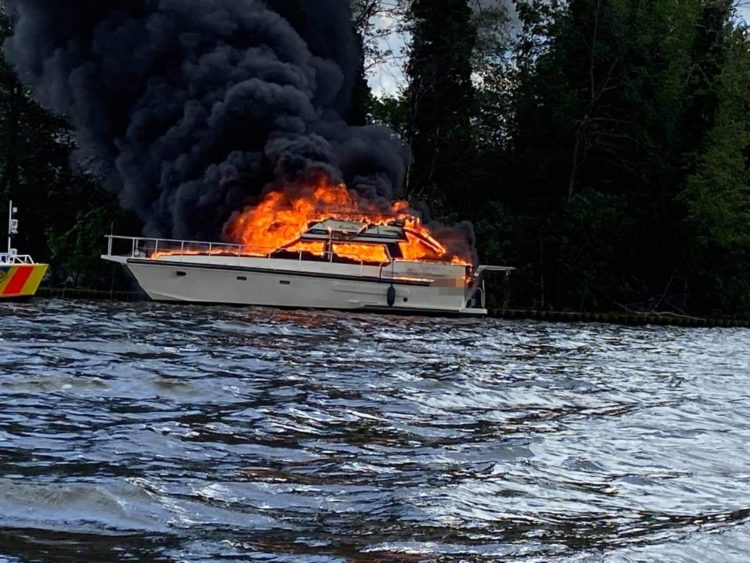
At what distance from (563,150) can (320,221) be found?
16984mm

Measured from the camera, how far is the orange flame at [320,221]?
1379 inches

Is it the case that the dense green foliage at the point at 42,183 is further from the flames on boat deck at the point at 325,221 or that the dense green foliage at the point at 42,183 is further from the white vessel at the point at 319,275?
the white vessel at the point at 319,275

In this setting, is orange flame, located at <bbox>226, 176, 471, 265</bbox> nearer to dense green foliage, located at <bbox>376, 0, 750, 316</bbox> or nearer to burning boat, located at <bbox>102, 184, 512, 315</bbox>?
burning boat, located at <bbox>102, 184, 512, 315</bbox>

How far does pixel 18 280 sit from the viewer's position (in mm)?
31328

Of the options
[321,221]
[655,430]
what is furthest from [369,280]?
[655,430]

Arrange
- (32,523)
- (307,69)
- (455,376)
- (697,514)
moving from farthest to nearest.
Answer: (307,69) → (455,376) → (697,514) → (32,523)

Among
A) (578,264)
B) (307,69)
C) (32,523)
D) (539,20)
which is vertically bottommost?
(32,523)

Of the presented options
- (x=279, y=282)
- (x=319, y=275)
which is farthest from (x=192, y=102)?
(x=319, y=275)

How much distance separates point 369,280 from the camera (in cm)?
3338

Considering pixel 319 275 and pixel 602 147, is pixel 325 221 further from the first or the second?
pixel 602 147

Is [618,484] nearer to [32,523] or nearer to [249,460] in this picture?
[249,460]

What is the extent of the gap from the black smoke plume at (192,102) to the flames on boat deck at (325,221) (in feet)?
2.60

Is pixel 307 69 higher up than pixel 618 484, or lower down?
higher up

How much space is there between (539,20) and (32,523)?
47077 mm
